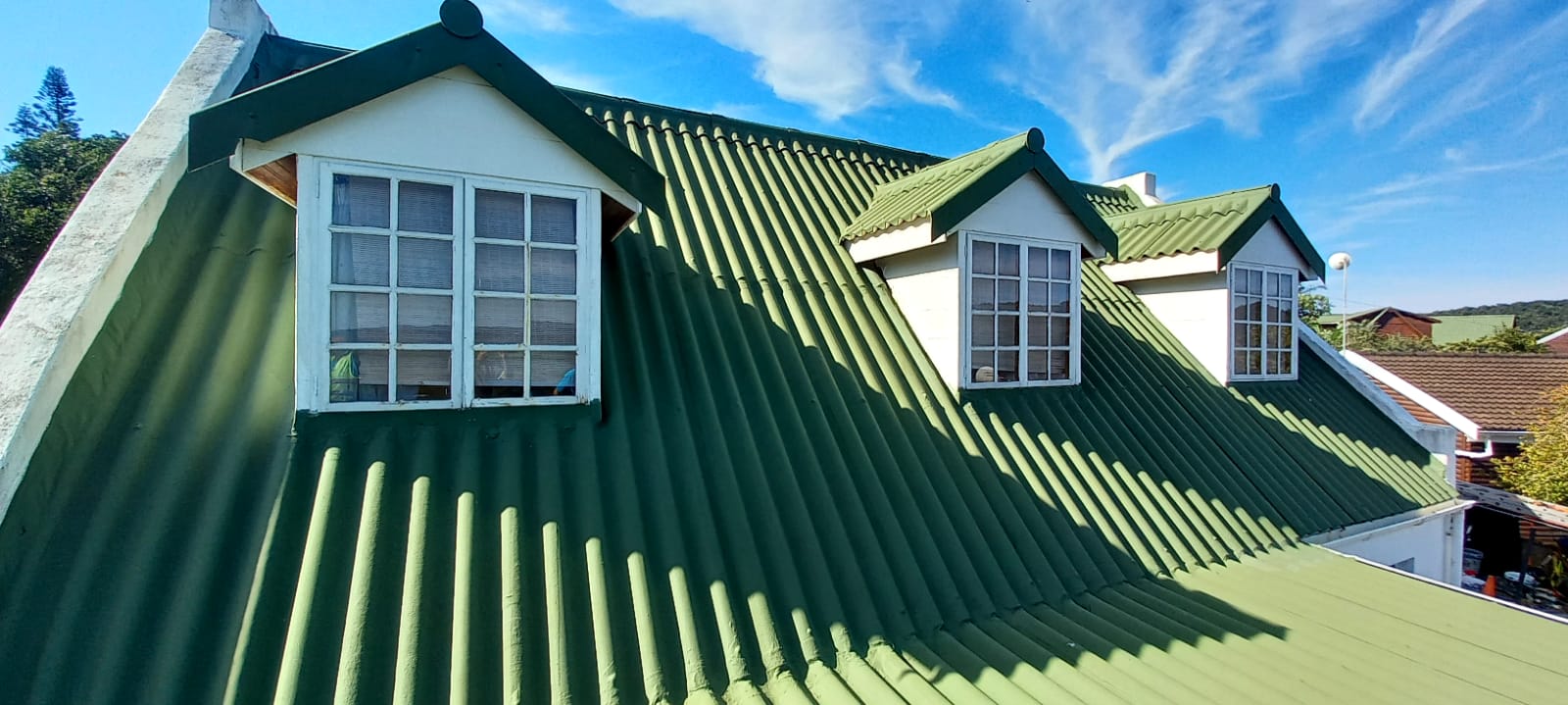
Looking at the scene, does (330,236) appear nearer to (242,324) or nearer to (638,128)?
(242,324)

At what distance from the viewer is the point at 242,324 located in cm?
301

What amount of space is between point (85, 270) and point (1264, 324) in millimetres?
9289

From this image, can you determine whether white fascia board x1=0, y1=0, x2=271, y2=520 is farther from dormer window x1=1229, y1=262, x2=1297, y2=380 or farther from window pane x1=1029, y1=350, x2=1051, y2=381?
dormer window x1=1229, y1=262, x2=1297, y2=380

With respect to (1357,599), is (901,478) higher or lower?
higher

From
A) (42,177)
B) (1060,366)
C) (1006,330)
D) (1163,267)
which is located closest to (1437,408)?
(1163,267)

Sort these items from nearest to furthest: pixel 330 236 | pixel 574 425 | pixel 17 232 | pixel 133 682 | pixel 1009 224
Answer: pixel 133 682
pixel 330 236
pixel 574 425
pixel 1009 224
pixel 17 232

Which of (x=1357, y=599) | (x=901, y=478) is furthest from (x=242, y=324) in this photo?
(x=1357, y=599)

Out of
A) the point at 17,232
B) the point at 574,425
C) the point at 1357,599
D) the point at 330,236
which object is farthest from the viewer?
the point at 17,232

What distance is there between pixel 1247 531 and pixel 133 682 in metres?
5.95

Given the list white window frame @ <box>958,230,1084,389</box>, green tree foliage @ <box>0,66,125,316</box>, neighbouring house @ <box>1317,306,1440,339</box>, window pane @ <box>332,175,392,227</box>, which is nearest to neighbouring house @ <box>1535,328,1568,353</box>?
neighbouring house @ <box>1317,306,1440,339</box>

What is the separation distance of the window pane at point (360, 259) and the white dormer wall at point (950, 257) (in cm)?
338

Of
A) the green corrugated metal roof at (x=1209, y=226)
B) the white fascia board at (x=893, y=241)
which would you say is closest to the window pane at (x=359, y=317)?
the white fascia board at (x=893, y=241)

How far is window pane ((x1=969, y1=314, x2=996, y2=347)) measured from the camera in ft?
15.1

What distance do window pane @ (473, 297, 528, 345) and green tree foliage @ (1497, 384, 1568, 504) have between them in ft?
53.6
